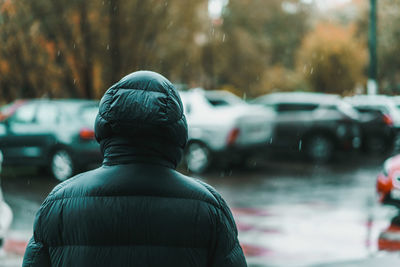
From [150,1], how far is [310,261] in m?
14.2

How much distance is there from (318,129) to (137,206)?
15.1m

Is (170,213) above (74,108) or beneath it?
above

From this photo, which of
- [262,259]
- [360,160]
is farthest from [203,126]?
[262,259]

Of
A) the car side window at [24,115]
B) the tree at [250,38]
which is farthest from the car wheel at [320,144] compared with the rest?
the tree at [250,38]

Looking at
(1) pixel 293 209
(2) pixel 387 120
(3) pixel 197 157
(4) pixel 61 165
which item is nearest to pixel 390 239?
(1) pixel 293 209

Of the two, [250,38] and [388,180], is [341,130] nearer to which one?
[388,180]

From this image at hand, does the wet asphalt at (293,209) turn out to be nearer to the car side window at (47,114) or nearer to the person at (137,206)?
the car side window at (47,114)

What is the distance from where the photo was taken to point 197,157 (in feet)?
47.1

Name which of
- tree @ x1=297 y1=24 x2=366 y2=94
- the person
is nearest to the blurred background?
the person

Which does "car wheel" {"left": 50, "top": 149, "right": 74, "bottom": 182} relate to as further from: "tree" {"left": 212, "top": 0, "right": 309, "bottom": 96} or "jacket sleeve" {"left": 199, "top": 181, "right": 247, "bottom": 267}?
"tree" {"left": 212, "top": 0, "right": 309, "bottom": 96}

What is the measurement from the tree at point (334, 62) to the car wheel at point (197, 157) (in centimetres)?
2323

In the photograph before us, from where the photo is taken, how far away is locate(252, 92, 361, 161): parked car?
54.7 ft

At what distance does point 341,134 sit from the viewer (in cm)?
1664

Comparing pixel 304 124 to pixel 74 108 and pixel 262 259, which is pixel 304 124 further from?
pixel 262 259
